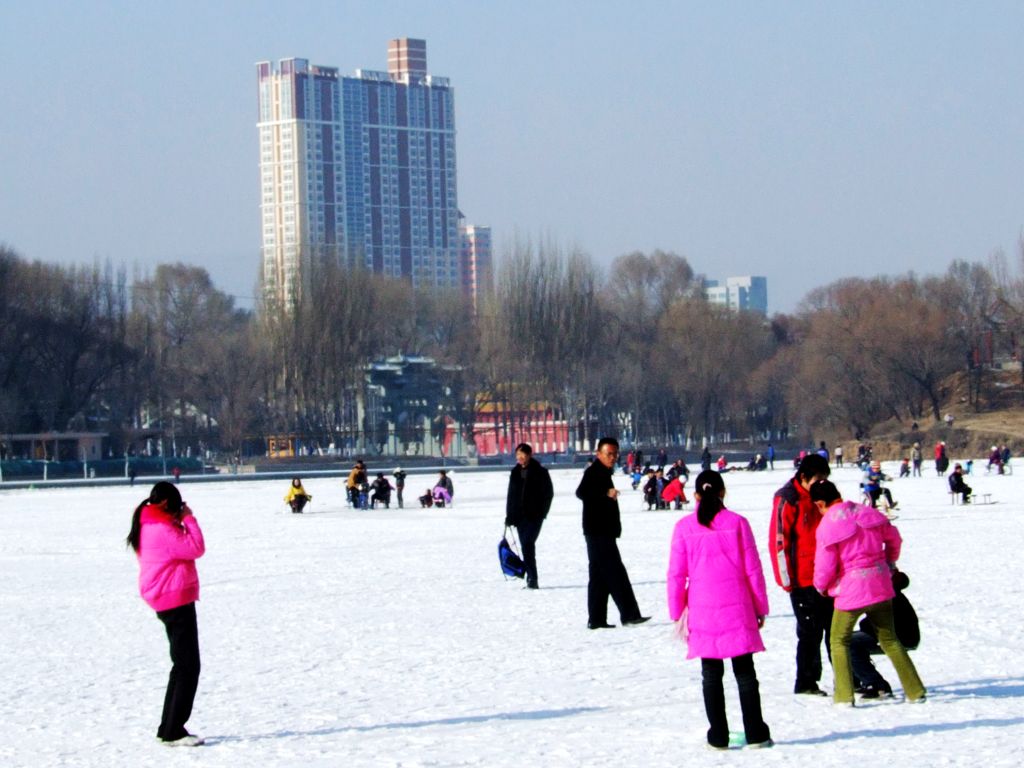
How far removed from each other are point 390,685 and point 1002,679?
321 cm

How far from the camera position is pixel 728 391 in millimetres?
94312

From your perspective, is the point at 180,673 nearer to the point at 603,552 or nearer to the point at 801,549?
the point at 801,549

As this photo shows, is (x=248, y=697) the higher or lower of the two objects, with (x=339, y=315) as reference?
lower

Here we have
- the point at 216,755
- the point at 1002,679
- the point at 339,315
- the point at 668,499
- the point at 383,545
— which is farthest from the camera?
the point at 339,315

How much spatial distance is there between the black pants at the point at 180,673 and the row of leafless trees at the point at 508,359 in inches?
2584

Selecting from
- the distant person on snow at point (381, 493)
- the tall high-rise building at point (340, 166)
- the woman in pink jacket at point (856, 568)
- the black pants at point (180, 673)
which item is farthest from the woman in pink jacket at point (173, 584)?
the tall high-rise building at point (340, 166)

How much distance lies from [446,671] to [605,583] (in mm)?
1906

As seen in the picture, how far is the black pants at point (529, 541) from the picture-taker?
531 inches

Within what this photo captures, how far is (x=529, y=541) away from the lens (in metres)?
13.6

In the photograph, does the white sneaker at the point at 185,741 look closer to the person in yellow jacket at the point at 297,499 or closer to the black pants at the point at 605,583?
the black pants at the point at 605,583

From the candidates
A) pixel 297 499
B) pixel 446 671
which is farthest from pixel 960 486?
pixel 446 671

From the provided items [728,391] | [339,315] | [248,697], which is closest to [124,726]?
[248,697]

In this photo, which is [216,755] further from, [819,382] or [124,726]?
[819,382]

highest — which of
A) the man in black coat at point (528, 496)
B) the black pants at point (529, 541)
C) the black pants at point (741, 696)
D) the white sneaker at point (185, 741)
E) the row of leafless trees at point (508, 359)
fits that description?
the row of leafless trees at point (508, 359)
